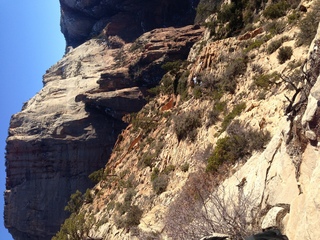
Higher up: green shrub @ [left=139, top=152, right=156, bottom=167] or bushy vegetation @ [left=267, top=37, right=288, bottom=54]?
bushy vegetation @ [left=267, top=37, right=288, bottom=54]

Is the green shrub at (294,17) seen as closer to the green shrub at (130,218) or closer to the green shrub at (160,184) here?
the green shrub at (160,184)

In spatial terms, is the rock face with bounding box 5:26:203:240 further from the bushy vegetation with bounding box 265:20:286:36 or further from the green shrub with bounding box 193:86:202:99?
the bushy vegetation with bounding box 265:20:286:36

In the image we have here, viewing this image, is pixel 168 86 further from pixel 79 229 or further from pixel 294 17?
pixel 294 17

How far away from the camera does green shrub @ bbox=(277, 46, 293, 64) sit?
48.9 ft

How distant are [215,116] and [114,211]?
8.51 m

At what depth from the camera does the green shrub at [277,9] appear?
64.2 feet

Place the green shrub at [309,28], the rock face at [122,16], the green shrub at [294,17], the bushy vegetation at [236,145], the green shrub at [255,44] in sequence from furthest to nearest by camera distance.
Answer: the rock face at [122,16] → the green shrub at [255,44] → the green shrub at [294,17] → the green shrub at [309,28] → the bushy vegetation at [236,145]

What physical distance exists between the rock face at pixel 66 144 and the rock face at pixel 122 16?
9.29 meters

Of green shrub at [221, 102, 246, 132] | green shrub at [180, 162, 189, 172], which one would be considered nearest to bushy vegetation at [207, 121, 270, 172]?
green shrub at [221, 102, 246, 132]

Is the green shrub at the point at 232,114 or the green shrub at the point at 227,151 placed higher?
the green shrub at the point at 232,114

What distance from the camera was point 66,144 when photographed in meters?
47.0

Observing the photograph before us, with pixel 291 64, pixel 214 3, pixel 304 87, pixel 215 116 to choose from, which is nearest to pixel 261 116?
pixel 291 64

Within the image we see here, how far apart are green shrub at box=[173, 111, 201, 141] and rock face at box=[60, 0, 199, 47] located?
39.0 m

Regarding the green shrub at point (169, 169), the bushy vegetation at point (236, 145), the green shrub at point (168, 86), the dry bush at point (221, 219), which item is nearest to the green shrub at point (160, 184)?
the green shrub at point (169, 169)
